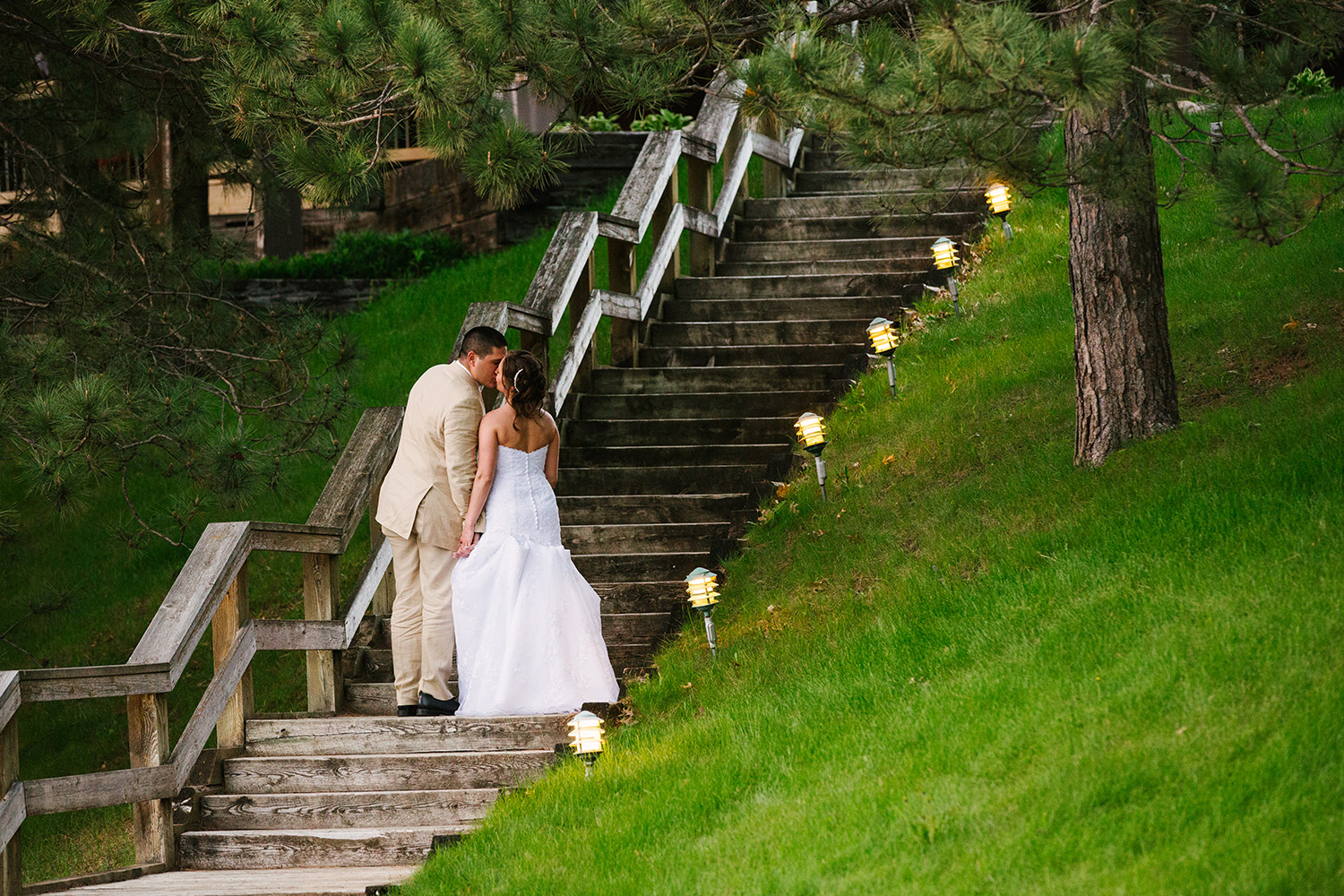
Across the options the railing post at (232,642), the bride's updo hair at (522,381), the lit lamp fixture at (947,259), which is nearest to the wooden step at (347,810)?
the railing post at (232,642)

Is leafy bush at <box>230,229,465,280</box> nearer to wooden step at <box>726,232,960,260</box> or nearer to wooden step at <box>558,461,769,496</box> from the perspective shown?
wooden step at <box>726,232,960,260</box>

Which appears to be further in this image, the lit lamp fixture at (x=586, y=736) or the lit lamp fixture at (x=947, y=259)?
the lit lamp fixture at (x=947, y=259)

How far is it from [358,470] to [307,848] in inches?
87.8

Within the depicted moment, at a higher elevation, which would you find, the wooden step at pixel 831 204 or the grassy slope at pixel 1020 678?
the wooden step at pixel 831 204

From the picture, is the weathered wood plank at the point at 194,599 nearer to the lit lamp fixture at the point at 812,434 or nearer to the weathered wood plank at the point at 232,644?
the weathered wood plank at the point at 232,644

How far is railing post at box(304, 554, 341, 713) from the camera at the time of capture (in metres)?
6.90

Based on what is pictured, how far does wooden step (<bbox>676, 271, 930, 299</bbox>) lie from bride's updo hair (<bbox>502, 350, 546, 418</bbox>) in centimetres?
401

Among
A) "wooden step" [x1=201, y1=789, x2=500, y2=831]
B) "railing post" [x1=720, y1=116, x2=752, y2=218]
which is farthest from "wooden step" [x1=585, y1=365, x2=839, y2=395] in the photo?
"wooden step" [x1=201, y1=789, x2=500, y2=831]

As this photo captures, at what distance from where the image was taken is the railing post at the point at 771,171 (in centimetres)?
1198

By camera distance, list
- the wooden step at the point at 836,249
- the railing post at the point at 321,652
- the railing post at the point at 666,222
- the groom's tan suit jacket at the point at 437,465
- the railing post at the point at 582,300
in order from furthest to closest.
Result: 1. the wooden step at the point at 836,249
2. the railing post at the point at 666,222
3. the railing post at the point at 582,300
4. the railing post at the point at 321,652
5. the groom's tan suit jacket at the point at 437,465

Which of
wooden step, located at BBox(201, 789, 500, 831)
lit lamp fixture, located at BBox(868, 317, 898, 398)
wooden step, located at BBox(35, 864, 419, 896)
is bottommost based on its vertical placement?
wooden step, located at BBox(35, 864, 419, 896)

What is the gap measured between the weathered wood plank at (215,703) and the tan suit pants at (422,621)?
0.69 m

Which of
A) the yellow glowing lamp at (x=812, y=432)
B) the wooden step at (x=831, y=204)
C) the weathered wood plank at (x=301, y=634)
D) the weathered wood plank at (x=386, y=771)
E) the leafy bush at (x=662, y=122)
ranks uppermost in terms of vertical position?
the leafy bush at (x=662, y=122)

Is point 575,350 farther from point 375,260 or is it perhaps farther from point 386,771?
point 375,260
